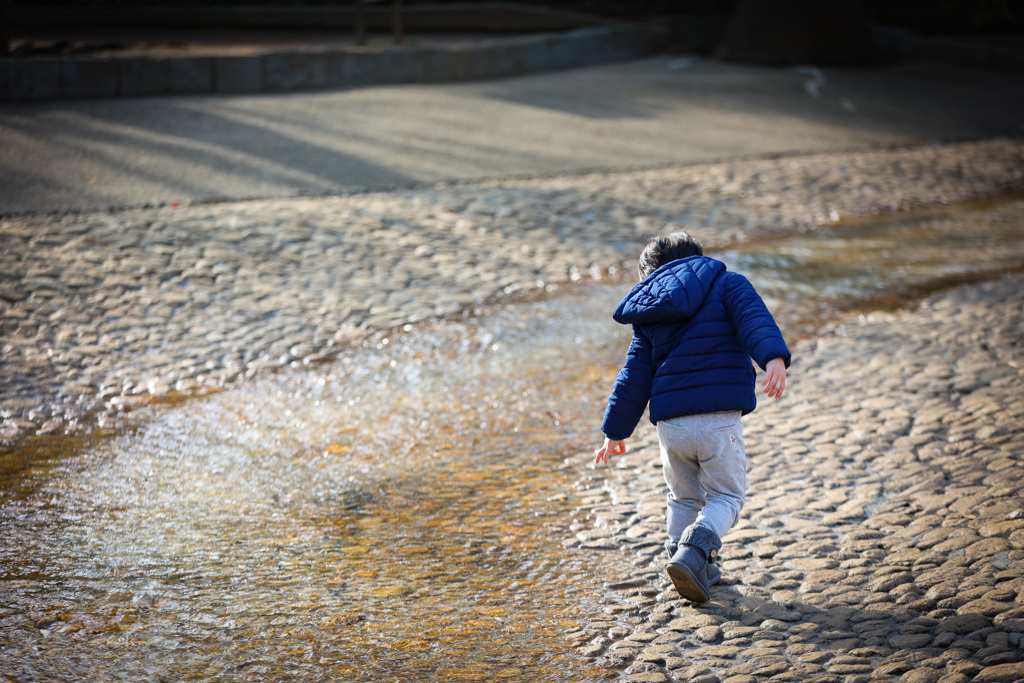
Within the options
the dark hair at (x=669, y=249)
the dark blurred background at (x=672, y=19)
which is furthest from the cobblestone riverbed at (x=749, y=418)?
the dark blurred background at (x=672, y=19)

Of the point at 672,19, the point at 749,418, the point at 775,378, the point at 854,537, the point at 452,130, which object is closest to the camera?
the point at 775,378

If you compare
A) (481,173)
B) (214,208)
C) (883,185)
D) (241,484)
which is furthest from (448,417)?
(883,185)

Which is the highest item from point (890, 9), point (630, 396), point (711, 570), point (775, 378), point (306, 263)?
point (890, 9)

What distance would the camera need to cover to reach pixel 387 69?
12.0 metres

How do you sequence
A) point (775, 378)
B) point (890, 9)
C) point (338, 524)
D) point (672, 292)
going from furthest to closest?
point (890, 9) < point (338, 524) < point (672, 292) < point (775, 378)

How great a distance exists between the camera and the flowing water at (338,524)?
2.82 meters

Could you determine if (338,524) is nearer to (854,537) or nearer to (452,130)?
(854,537)

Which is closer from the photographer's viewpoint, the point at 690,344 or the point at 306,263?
the point at 690,344

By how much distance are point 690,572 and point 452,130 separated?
7756 millimetres

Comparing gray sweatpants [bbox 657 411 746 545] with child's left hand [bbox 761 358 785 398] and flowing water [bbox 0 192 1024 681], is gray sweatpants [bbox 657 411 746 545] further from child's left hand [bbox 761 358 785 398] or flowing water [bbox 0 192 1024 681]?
flowing water [bbox 0 192 1024 681]

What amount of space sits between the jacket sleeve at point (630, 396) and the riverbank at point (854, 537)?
2.09 ft

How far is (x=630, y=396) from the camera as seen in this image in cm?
294

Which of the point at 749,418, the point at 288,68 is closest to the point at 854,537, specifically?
the point at 749,418

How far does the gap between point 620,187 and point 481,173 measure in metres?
1.32
